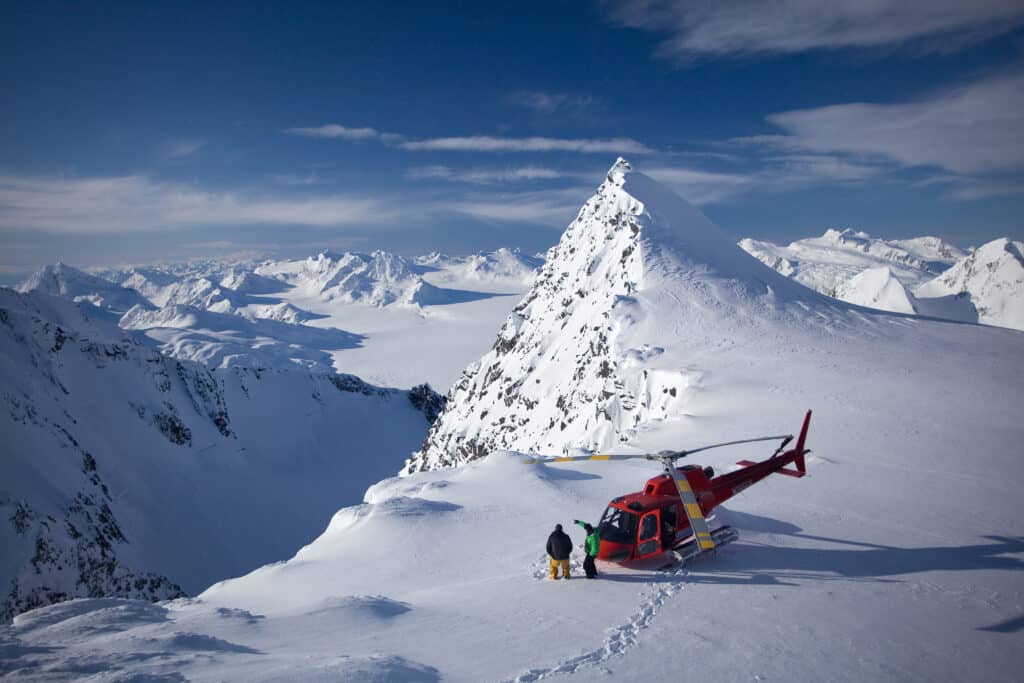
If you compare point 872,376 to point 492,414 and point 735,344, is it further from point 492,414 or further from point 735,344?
point 492,414

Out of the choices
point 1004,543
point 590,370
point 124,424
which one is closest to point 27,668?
point 1004,543

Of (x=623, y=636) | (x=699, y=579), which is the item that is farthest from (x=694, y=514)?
(x=623, y=636)

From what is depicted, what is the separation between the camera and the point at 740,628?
935cm

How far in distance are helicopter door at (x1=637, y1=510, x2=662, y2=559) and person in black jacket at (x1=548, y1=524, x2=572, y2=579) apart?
1749 mm

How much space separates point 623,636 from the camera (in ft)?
30.2

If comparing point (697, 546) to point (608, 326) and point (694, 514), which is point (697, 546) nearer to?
point (694, 514)

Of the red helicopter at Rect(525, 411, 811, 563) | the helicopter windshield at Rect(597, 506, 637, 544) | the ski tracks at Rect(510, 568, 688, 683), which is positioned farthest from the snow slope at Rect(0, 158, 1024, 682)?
the helicopter windshield at Rect(597, 506, 637, 544)

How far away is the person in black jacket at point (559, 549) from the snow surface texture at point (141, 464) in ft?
95.9

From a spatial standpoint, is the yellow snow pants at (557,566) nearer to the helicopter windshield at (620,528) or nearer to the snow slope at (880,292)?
the helicopter windshield at (620,528)

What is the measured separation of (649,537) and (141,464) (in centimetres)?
5678

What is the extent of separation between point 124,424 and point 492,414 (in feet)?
129

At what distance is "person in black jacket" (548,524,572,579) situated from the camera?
11.4 meters

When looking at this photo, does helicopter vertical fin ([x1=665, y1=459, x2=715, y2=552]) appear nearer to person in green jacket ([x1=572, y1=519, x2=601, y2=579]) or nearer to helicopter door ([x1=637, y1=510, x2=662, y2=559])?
helicopter door ([x1=637, y1=510, x2=662, y2=559])

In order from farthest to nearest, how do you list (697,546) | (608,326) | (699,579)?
(608,326) → (697,546) → (699,579)
